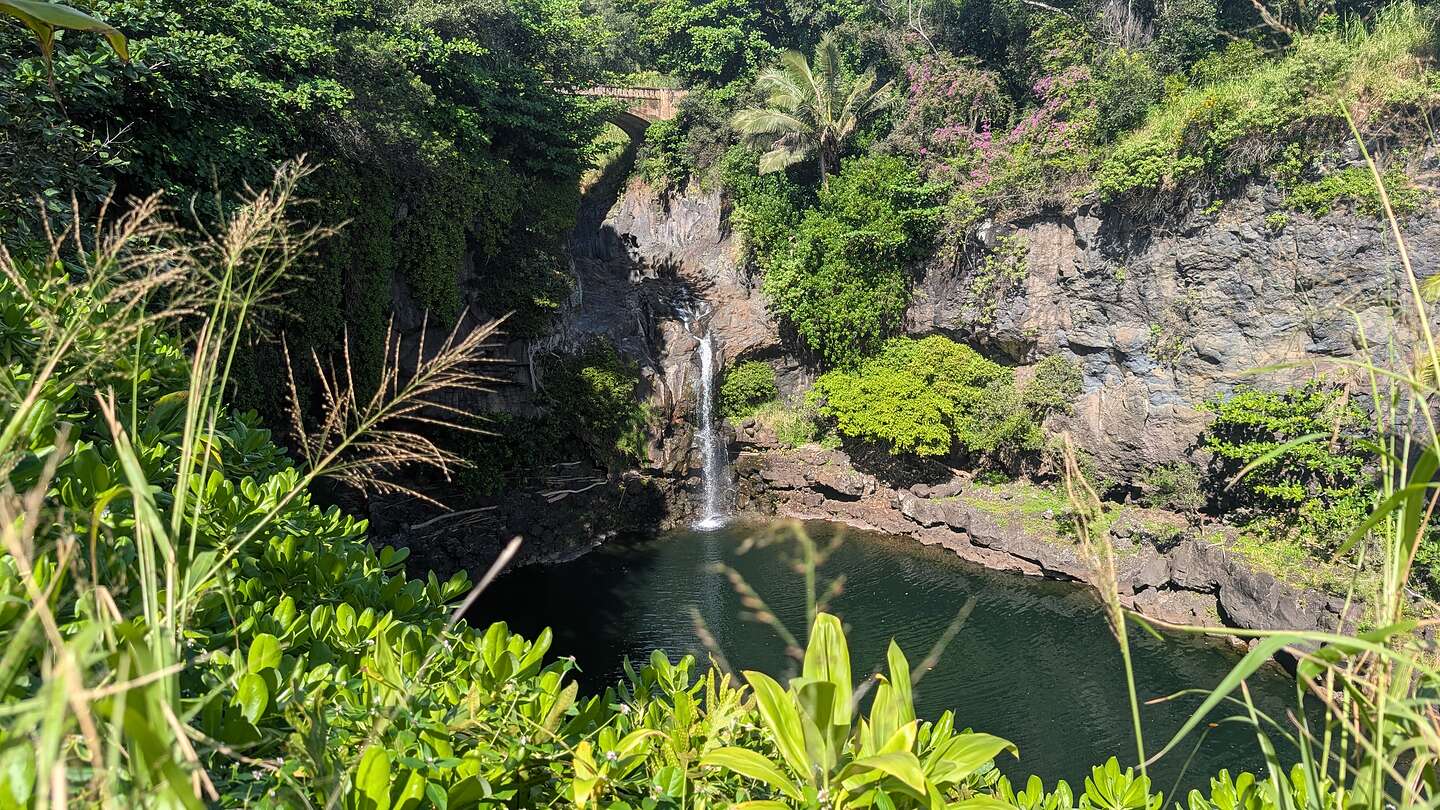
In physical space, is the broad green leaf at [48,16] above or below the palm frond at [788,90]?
below

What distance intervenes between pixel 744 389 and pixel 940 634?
5672 mm

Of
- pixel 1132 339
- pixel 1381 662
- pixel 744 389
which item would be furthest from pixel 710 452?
pixel 1381 662

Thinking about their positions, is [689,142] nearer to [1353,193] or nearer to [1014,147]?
[1014,147]

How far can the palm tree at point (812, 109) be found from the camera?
13.4 meters

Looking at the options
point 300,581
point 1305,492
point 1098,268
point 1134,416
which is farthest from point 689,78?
point 300,581

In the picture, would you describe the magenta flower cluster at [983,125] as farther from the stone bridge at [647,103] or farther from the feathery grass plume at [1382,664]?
the feathery grass plume at [1382,664]

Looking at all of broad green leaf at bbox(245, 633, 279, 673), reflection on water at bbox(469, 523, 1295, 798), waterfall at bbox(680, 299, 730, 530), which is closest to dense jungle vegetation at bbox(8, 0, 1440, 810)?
broad green leaf at bbox(245, 633, 279, 673)

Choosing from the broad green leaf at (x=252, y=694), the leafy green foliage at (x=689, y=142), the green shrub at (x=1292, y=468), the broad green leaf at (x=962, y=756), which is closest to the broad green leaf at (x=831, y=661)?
the broad green leaf at (x=962, y=756)

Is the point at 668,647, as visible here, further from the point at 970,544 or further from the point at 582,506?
the point at 970,544

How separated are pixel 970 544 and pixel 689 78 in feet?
36.5

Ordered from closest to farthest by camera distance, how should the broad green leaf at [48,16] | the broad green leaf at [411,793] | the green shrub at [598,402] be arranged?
the broad green leaf at [411,793] → the broad green leaf at [48,16] → the green shrub at [598,402]

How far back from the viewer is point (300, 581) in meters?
2.20

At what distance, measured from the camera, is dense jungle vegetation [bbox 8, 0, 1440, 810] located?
107 cm

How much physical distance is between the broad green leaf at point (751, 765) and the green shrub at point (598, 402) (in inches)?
410
